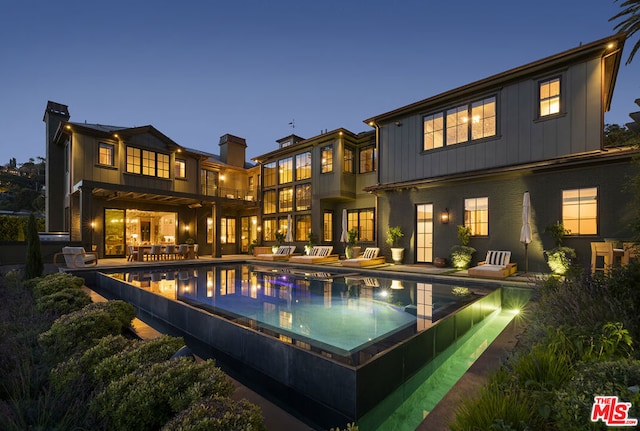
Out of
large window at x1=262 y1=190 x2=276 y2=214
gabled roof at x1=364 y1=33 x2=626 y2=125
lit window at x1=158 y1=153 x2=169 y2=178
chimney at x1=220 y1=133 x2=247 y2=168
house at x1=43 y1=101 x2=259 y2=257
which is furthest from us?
chimney at x1=220 y1=133 x2=247 y2=168

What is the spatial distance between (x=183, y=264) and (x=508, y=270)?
1224 centimetres

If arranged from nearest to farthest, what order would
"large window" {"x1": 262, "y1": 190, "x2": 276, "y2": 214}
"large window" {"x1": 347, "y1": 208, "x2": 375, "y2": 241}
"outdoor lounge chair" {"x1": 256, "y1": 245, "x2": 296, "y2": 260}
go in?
"outdoor lounge chair" {"x1": 256, "y1": 245, "x2": 296, "y2": 260}
"large window" {"x1": 347, "y1": 208, "x2": 375, "y2": 241}
"large window" {"x1": 262, "y1": 190, "x2": 276, "y2": 214}

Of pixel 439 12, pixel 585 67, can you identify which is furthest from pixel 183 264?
pixel 439 12

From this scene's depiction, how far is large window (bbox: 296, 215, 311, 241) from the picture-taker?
1770cm

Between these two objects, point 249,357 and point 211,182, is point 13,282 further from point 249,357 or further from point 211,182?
point 211,182

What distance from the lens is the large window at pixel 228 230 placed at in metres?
Result: 20.8

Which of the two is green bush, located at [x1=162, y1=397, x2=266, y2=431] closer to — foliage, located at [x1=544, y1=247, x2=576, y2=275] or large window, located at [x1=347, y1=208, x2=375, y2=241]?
foliage, located at [x1=544, y1=247, x2=576, y2=275]

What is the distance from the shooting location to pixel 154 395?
2.36 metres

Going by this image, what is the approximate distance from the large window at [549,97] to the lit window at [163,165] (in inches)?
701

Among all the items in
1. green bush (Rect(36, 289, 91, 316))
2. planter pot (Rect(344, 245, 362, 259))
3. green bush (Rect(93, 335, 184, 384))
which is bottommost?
planter pot (Rect(344, 245, 362, 259))

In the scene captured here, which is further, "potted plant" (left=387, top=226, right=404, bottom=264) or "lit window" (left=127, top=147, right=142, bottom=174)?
"lit window" (left=127, top=147, right=142, bottom=174)

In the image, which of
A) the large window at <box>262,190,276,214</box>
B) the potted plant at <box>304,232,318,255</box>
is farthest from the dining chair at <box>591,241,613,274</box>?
the large window at <box>262,190,276,214</box>

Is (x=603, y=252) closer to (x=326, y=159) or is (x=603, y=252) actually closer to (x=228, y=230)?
(x=326, y=159)

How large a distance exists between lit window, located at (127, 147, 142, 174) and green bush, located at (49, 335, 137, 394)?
15.5 metres
